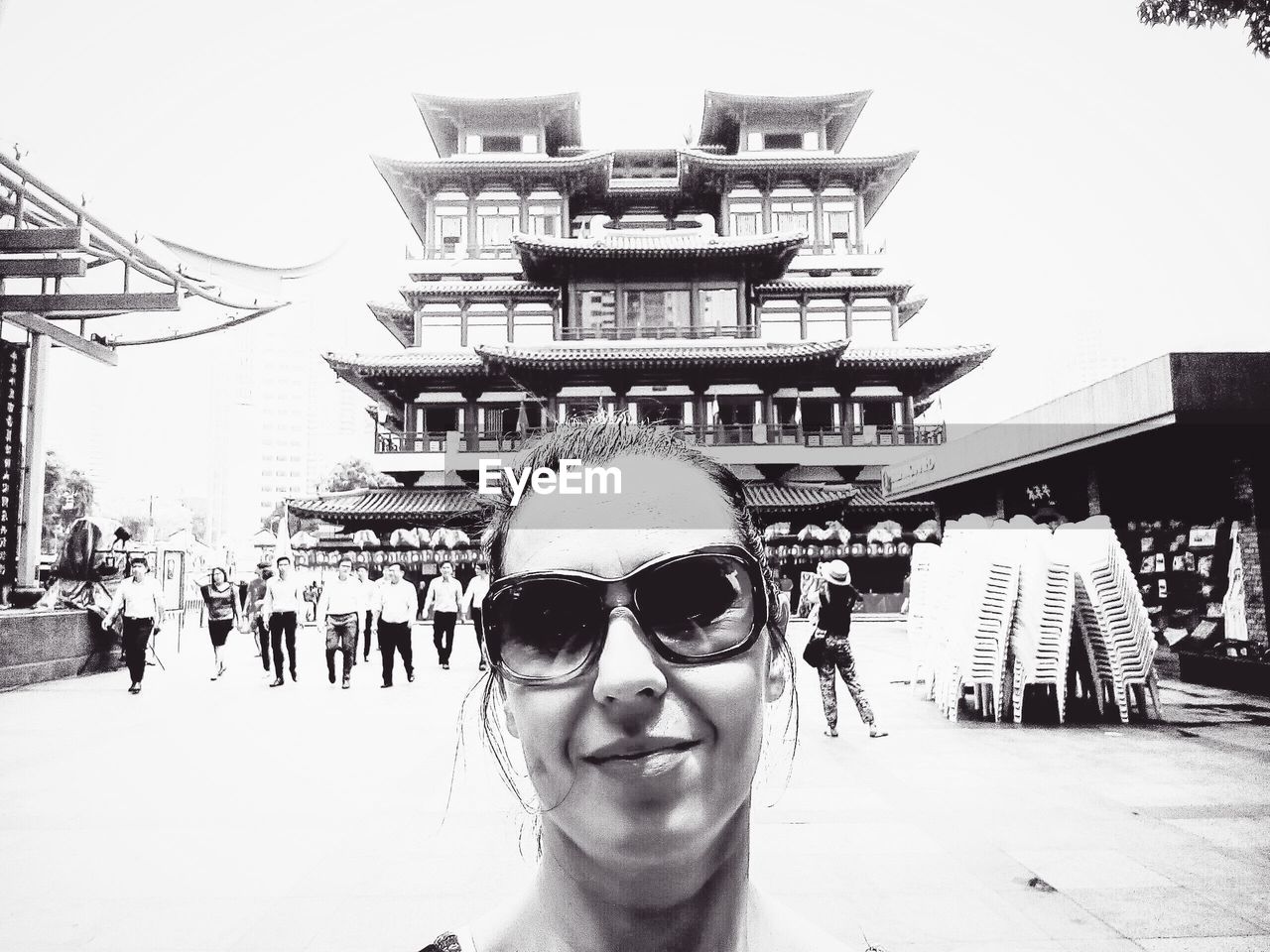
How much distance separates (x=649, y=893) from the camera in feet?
2.35

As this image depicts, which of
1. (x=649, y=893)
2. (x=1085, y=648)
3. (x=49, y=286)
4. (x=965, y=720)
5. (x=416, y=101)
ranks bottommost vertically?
(x=965, y=720)

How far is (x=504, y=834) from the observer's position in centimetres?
411

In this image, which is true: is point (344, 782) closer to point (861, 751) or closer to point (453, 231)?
point (861, 751)

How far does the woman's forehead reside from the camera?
0.79 meters

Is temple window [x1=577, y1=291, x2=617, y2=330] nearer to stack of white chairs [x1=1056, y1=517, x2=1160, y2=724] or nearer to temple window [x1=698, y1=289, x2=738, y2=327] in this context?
temple window [x1=698, y1=289, x2=738, y2=327]

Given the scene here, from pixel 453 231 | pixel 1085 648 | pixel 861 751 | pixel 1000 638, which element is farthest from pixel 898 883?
pixel 453 231

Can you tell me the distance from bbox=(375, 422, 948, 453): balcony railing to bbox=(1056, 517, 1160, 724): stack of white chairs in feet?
55.8

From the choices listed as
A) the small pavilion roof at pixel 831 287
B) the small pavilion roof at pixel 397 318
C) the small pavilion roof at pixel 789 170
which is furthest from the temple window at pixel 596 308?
the small pavilion roof at pixel 397 318

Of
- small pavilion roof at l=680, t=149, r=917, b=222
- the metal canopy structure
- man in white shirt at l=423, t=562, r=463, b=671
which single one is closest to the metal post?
the metal canopy structure

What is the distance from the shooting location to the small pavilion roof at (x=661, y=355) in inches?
925

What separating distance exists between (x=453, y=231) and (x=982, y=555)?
24.9 m

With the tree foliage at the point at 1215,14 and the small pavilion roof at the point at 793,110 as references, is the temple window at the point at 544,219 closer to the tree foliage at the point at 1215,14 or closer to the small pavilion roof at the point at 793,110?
the small pavilion roof at the point at 793,110

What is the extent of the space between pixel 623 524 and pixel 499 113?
1207 inches

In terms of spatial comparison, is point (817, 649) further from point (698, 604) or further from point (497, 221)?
point (497, 221)
